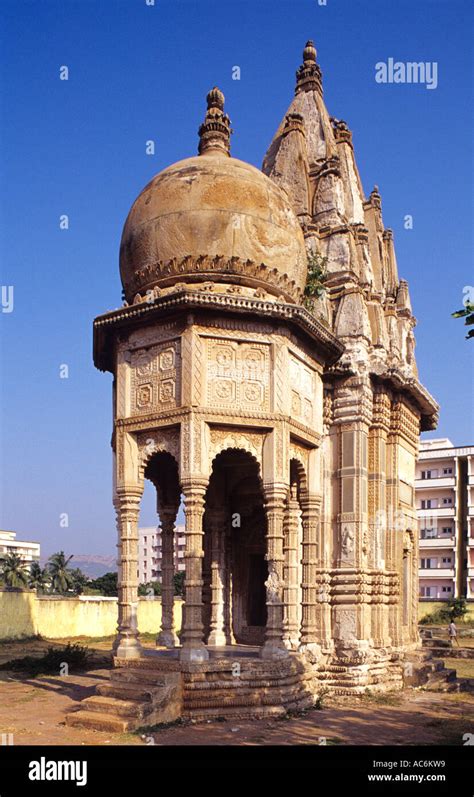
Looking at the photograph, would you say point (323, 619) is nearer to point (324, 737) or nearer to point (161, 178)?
point (324, 737)

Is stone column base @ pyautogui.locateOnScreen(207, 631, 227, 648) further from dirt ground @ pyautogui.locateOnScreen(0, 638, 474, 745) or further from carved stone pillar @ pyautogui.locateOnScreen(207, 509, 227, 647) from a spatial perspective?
dirt ground @ pyautogui.locateOnScreen(0, 638, 474, 745)

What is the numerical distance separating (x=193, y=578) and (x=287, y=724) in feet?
9.20

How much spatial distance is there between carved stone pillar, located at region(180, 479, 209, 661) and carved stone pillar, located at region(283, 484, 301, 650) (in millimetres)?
4129

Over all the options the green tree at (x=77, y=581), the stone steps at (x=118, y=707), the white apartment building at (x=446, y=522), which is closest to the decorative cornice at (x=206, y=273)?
the stone steps at (x=118, y=707)

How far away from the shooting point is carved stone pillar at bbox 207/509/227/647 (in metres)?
19.1

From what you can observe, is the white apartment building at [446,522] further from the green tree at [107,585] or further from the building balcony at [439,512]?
the green tree at [107,585]

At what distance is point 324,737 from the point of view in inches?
480

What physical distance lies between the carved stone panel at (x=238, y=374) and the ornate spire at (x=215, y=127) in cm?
494

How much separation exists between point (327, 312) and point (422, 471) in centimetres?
4735

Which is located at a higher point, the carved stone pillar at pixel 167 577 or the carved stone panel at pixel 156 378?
the carved stone panel at pixel 156 378

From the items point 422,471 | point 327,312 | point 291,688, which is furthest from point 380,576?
point 422,471

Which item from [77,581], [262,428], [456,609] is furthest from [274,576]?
[77,581]

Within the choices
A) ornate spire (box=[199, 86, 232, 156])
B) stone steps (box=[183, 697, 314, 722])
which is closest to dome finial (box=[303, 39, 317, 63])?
ornate spire (box=[199, 86, 232, 156])

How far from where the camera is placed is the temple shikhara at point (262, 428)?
47.0 ft
